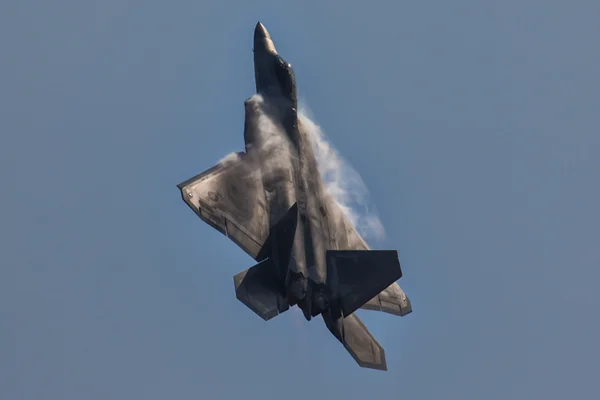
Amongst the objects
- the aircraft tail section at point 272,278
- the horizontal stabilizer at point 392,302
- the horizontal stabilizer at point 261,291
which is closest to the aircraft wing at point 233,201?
the aircraft tail section at point 272,278

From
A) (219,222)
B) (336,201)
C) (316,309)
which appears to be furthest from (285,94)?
(316,309)

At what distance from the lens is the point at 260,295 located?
38.3 metres

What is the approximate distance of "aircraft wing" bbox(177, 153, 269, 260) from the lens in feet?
134

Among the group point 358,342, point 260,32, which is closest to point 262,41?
point 260,32

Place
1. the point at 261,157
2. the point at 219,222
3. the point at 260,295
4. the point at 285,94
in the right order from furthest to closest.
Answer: the point at 285,94 → the point at 261,157 → the point at 219,222 → the point at 260,295

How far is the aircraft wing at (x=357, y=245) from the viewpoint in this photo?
45.9m

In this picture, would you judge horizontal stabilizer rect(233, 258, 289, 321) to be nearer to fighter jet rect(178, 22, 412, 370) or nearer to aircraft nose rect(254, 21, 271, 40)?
fighter jet rect(178, 22, 412, 370)

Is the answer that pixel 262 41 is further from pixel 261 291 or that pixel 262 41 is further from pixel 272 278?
pixel 261 291

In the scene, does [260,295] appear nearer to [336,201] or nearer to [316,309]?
[316,309]

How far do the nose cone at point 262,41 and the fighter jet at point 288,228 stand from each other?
106 cm

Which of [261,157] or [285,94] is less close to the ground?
[285,94]

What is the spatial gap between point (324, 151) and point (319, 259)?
9002 millimetres

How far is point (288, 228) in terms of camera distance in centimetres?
3931

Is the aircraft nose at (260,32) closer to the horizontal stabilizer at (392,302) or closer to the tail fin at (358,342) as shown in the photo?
the horizontal stabilizer at (392,302)
